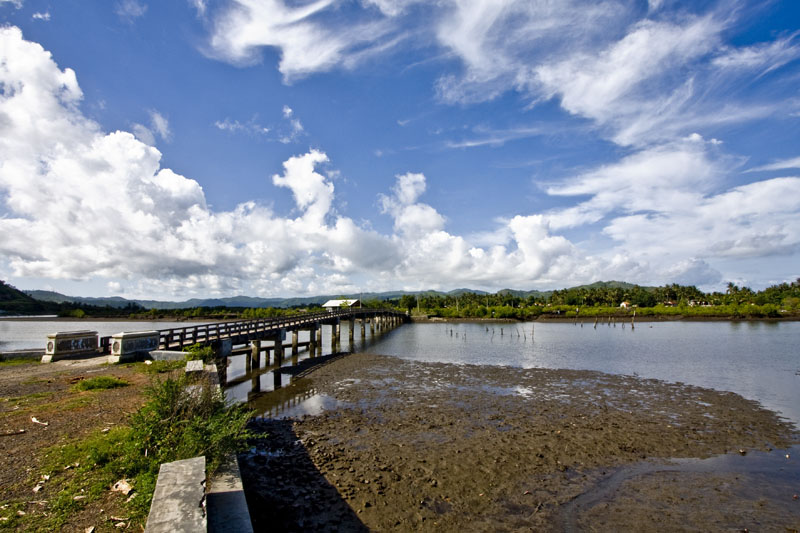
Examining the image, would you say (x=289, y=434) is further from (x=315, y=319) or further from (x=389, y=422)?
(x=315, y=319)

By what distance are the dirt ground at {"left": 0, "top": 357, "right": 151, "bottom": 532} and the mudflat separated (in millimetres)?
3532

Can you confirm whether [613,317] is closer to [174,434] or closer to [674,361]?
[674,361]

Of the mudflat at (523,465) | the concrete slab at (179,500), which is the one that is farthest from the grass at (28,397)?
the concrete slab at (179,500)

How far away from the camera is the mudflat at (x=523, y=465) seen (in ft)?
30.6

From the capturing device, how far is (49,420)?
1110 centimetres

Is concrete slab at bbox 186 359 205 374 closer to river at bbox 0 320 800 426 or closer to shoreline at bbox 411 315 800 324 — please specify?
river at bbox 0 320 800 426

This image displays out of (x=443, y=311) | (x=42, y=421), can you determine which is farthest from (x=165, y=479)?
(x=443, y=311)

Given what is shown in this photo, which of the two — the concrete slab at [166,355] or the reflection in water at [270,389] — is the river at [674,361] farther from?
the concrete slab at [166,355]

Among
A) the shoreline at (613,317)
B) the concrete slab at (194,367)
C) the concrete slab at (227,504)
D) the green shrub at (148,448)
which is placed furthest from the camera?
the shoreline at (613,317)

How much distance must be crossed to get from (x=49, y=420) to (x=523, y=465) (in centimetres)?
1379

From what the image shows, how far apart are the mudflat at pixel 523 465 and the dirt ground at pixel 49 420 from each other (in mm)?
3532

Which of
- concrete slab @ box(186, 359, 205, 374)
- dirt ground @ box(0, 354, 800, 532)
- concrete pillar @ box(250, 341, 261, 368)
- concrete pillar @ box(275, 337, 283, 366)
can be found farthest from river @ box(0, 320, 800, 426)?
concrete slab @ box(186, 359, 205, 374)

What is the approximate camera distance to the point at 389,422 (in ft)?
54.7

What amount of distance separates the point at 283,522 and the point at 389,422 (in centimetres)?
831
